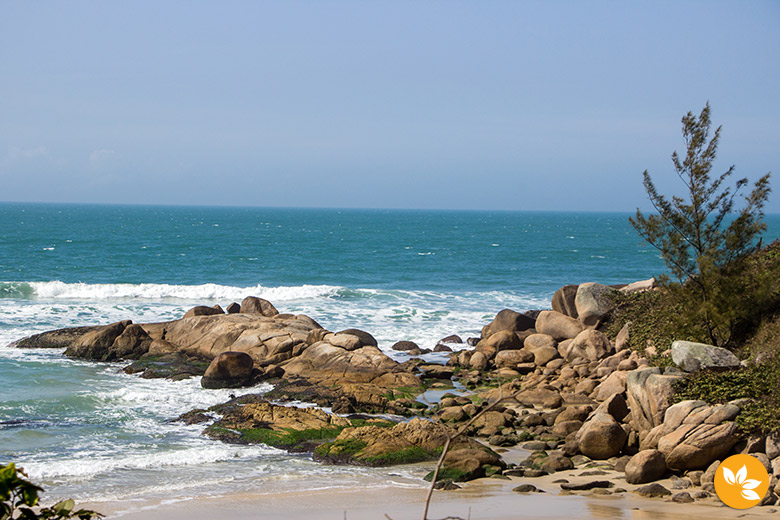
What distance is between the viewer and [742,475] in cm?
1212

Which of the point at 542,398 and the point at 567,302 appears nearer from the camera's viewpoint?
the point at 542,398

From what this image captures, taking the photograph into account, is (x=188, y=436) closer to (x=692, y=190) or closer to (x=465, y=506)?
(x=465, y=506)

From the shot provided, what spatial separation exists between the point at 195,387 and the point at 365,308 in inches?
649

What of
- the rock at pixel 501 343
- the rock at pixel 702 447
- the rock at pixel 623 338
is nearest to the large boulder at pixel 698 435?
the rock at pixel 702 447

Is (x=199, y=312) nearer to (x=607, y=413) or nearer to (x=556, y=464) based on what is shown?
(x=607, y=413)

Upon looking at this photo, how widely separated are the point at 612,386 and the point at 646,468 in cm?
581

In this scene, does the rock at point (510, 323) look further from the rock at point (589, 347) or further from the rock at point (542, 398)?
the rock at point (542, 398)

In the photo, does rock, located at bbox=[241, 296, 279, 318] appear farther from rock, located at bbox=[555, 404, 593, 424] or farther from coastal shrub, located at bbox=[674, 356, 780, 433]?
coastal shrub, located at bbox=[674, 356, 780, 433]

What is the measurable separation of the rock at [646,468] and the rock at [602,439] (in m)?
1.42

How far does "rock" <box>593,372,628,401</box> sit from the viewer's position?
18062 mm

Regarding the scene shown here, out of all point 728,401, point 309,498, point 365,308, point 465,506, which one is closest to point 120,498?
point 309,498

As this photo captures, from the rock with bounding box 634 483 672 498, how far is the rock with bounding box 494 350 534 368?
38.8ft

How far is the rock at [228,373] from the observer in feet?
69.9

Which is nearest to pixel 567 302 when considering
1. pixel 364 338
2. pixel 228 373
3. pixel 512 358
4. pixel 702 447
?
pixel 512 358
